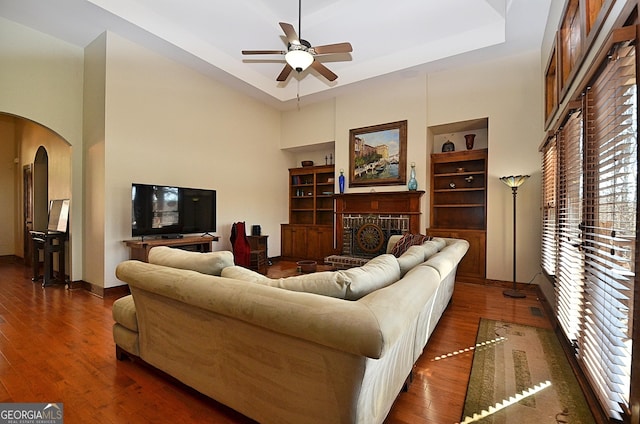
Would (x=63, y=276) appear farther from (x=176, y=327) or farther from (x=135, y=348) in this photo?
(x=176, y=327)

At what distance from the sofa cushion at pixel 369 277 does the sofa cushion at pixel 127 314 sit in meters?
1.63

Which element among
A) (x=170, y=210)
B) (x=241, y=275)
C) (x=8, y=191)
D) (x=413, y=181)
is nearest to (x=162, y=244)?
(x=170, y=210)

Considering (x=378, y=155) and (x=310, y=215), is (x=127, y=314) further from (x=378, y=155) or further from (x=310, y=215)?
(x=310, y=215)

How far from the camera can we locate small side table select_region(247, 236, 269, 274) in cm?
558

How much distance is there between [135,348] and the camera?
2102 mm

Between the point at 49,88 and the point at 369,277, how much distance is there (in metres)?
5.23

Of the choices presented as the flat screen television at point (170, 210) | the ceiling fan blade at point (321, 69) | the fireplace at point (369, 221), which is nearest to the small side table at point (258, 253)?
the flat screen television at point (170, 210)

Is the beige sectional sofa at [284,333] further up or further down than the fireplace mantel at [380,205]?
further down

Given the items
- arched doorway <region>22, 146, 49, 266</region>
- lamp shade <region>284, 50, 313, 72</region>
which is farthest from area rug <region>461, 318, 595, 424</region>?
arched doorway <region>22, 146, 49, 266</region>

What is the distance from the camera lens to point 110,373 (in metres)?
2.07

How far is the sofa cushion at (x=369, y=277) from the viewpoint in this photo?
4.76ft

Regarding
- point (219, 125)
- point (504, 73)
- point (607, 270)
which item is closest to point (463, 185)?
point (504, 73)

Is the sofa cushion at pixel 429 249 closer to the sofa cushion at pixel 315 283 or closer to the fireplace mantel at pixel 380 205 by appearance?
the sofa cushion at pixel 315 283

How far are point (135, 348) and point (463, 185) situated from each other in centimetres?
543
